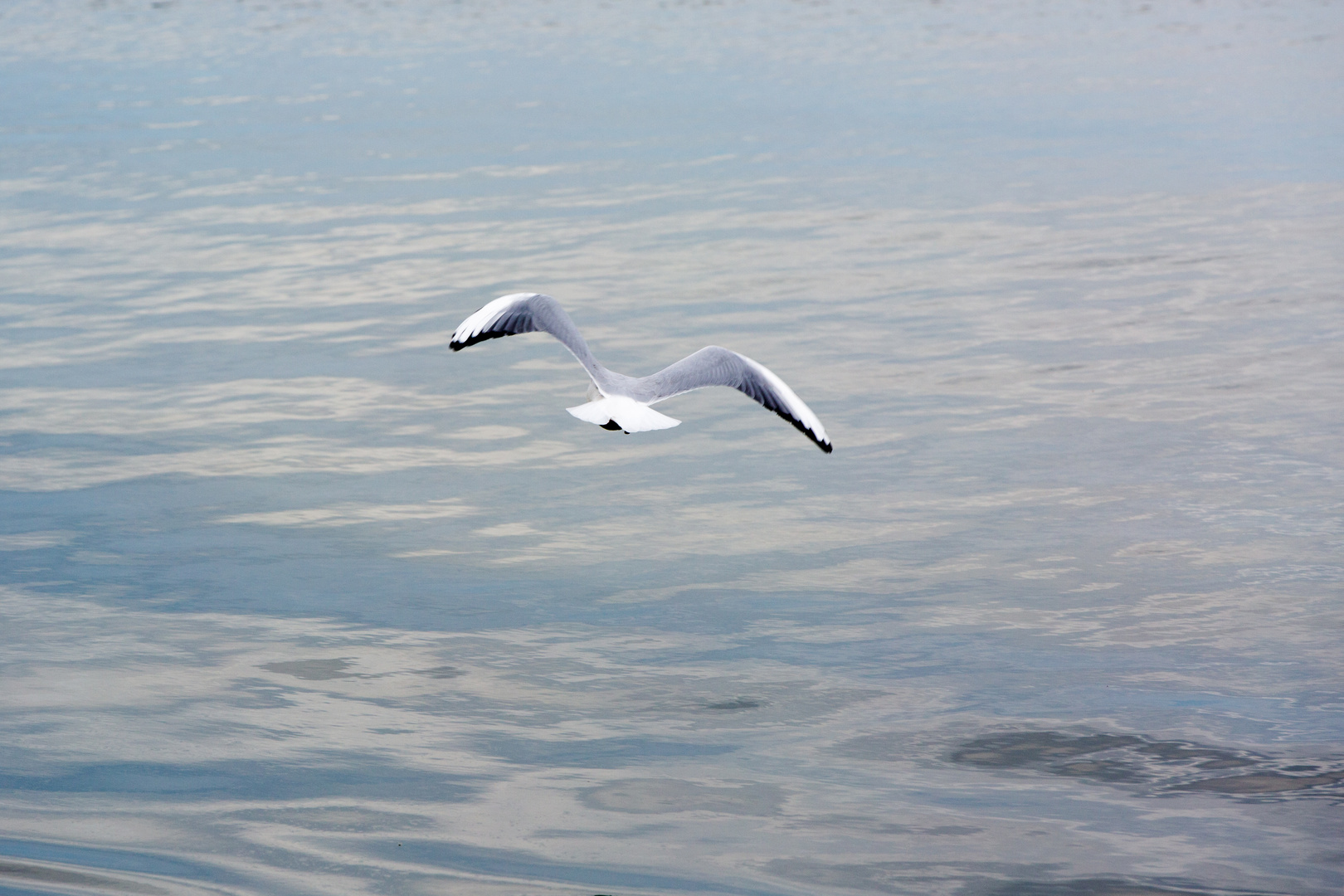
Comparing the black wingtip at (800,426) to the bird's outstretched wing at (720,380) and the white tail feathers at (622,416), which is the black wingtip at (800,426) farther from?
the white tail feathers at (622,416)

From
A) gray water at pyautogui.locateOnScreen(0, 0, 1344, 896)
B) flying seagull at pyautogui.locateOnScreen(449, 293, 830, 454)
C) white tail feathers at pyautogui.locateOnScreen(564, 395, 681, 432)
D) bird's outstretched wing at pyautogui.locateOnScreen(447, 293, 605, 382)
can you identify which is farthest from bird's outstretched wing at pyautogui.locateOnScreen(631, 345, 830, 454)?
gray water at pyautogui.locateOnScreen(0, 0, 1344, 896)

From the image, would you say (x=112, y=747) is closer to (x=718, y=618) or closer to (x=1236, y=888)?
(x=718, y=618)

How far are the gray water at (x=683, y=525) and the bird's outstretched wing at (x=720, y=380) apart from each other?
172 centimetres

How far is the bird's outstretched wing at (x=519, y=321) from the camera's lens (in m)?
11.7

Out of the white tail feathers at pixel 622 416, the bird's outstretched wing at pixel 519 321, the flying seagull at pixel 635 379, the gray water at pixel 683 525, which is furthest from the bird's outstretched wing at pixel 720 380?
the gray water at pixel 683 525

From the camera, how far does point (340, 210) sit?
86.6 ft

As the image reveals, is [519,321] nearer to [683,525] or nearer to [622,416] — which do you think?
[622,416]

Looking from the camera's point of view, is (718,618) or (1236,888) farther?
(718,618)

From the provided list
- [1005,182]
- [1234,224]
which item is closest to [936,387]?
[1234,224]

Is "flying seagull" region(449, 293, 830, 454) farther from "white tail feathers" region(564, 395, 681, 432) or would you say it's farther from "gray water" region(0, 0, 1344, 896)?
"gray water" region(0, 0, 1344, 896)

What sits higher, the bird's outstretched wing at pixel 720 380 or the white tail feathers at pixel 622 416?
the bird's outstretched wing at pixel 720 380

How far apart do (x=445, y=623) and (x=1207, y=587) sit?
18.2 ft

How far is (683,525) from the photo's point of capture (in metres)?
13.9

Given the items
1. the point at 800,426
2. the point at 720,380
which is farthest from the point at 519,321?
the point at 800,426
